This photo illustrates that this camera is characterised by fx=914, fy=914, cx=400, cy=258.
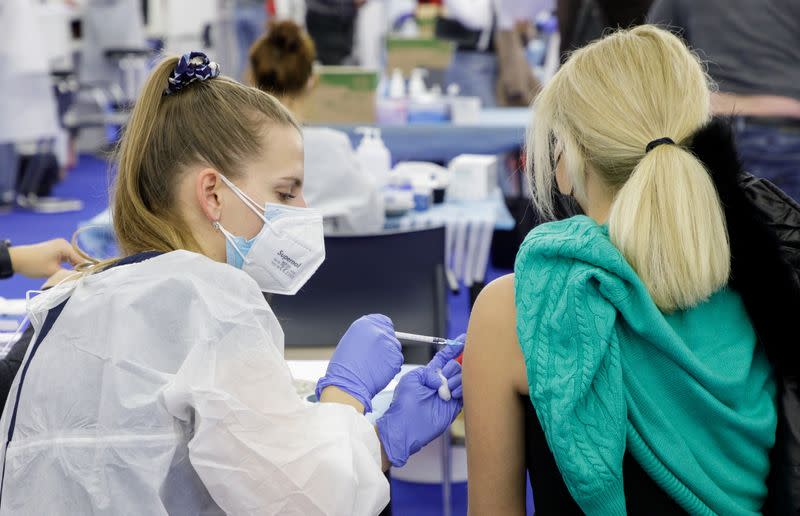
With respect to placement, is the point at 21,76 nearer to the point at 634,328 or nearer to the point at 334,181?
the point at 334,181

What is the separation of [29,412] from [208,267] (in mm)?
258

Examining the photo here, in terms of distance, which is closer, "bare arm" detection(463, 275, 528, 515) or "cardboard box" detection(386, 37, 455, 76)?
"bare arm" detection(463, 275, 528, 515)

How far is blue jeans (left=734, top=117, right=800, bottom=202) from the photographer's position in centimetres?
278

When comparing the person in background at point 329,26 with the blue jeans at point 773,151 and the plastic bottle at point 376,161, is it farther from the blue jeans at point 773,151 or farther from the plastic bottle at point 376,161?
the blue jeans at point 773,151

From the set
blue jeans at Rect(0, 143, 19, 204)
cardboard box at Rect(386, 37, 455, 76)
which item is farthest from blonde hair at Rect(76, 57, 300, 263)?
blue jeans at Rect(0, 143, 19, 204)

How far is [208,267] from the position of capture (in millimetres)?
1038

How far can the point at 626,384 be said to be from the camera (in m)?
1.06

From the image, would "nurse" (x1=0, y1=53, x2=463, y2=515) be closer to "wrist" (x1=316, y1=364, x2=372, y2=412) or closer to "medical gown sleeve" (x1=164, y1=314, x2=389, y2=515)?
"medical gown sleeve" (x1=164, y1=314, x2=389, y2=515)

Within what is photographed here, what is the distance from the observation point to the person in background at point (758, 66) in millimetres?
2795


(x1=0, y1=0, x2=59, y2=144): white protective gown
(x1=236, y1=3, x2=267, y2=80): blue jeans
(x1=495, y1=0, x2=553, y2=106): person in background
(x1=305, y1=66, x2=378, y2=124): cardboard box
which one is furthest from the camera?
(x1=236, y1=3, x2=267, y2=80): blue jeans

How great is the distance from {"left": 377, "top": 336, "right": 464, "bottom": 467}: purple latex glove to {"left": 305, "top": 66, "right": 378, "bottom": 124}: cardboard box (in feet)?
9.42

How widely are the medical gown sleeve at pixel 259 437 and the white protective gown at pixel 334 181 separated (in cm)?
169

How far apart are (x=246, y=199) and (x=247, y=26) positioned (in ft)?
19.2

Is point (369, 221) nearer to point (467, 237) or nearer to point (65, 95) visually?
point (467, 237)
